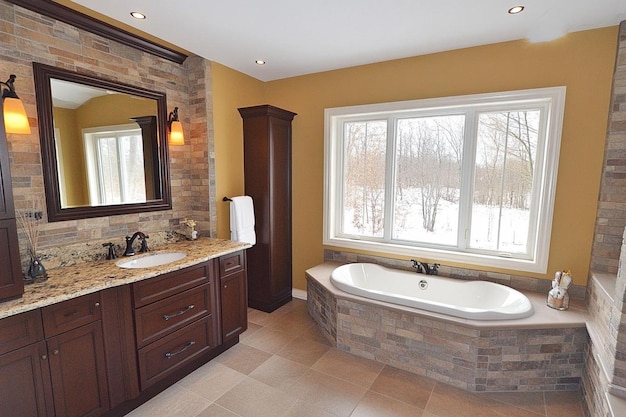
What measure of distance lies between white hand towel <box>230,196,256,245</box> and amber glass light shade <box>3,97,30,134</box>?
169 cm

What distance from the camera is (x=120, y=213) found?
8.31 ft

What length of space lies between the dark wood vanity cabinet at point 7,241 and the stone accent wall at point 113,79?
468mm

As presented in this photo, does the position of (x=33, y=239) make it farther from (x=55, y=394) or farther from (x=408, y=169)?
(x=408, y=169)

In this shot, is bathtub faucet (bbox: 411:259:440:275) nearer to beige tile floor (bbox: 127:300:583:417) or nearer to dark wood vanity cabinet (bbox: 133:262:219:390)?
beige tile floor (bbox: 127:300:583:417)

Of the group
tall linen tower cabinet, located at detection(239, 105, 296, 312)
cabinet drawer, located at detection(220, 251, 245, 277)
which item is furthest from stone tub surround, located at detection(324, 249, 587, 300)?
cabinet drawer, located at detection(220, 251, 245, 277)

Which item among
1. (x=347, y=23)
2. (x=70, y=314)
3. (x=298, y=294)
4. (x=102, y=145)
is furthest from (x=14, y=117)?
(x=298, y=294)

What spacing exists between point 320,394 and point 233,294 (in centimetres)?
112

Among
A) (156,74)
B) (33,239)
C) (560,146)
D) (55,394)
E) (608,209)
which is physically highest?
(156,74)

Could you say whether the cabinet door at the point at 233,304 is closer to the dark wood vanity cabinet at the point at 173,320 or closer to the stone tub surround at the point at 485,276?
the dark wood vanity cabinet at the point at 173,320

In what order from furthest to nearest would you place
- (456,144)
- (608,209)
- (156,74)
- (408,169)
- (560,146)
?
(408,169) → (456,144) → (156,74) → (560,146) → (608,209)

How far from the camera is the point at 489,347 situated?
218 centimetres

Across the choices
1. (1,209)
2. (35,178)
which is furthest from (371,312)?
(35,178)

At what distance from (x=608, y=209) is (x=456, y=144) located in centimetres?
127

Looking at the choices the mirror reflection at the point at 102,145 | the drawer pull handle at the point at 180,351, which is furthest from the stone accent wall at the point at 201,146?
the drawer pull handle at the point at 180,351
